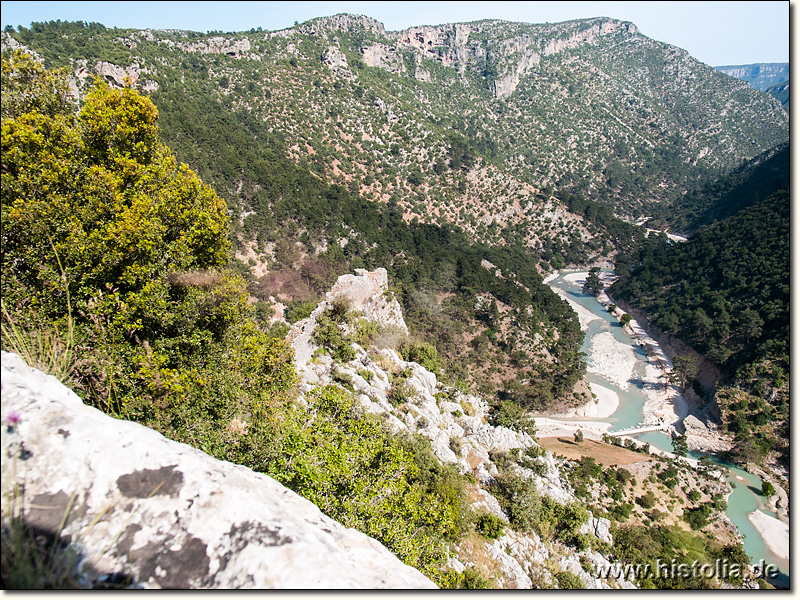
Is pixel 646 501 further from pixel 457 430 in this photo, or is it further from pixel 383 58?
pixel 383 58

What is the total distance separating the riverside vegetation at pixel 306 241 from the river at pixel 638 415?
22.1ft

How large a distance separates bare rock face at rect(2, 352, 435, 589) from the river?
135 ft

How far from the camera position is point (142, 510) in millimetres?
3066

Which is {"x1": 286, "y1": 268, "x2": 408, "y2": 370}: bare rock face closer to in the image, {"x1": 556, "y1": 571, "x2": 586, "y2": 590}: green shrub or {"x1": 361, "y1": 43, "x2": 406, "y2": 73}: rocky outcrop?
{"x1": 556, "y1": 571, "x2": 586, "y2": 590}: green shrub

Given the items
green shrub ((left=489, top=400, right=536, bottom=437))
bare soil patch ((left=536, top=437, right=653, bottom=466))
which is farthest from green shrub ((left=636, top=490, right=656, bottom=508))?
green shrub ((left=489, top=400, right=536, bottom=437))

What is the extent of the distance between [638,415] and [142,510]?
59903mm

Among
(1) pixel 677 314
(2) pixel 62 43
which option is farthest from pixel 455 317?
(2) pixel 62 43

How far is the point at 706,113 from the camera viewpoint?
162250mm

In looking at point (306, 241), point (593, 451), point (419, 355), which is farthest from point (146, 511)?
point (306, 241)

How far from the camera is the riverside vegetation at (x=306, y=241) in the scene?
7016 millimetres

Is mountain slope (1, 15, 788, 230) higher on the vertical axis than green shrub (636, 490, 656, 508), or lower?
higher

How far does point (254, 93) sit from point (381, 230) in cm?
4557

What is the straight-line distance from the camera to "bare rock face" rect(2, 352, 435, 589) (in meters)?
2.83

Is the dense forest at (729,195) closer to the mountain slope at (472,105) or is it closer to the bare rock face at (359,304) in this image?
the mountain slope at (472,105)
